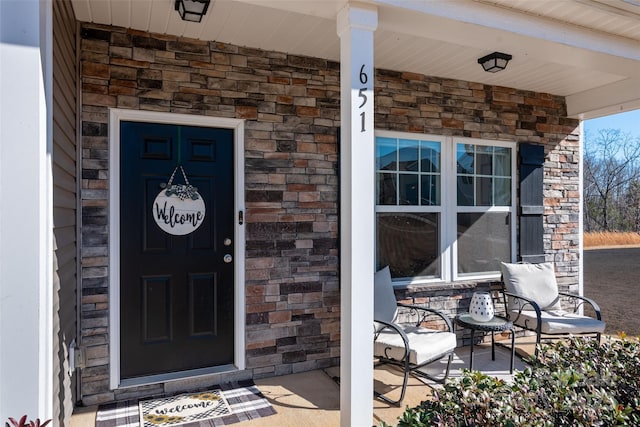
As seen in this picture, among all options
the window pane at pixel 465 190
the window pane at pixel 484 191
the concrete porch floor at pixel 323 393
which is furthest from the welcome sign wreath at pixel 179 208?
the window pane at pixel 484 191

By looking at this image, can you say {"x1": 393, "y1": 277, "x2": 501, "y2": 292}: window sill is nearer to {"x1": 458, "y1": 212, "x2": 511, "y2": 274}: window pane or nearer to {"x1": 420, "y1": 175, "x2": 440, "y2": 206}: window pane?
{"x1": 458, "y1": 212, "x2": 511, "y2": 274}: window pane

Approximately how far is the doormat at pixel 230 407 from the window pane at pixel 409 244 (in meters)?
1.57

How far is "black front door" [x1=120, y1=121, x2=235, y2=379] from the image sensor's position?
3.14m

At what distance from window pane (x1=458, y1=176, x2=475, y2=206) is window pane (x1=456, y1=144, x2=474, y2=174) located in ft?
0.23

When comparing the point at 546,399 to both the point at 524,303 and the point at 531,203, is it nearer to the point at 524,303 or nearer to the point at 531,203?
the point at 524,303

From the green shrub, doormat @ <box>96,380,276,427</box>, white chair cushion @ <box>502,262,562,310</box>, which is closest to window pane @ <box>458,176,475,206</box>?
white chair cushion @ <box>502,262,562,310</box>

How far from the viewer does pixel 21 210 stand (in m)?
1.68

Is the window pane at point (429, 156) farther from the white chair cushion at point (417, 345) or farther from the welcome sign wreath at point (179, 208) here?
the welcome sign wreath at point (179, 208)

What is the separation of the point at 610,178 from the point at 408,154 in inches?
778

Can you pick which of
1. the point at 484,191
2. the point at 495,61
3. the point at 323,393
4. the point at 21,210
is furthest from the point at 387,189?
the point at 21,210

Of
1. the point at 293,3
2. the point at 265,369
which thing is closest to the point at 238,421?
the point at 265,369

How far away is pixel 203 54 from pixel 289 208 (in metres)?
1.34

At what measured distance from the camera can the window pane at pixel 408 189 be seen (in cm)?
407

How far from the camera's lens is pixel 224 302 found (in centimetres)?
341
